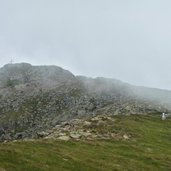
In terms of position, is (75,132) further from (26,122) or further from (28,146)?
(26,122)

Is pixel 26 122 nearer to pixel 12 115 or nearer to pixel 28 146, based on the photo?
pixel 12 115

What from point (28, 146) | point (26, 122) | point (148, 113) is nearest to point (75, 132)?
point (28, 146)

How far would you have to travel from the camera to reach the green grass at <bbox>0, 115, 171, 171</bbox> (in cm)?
4112

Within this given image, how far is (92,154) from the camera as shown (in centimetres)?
5084

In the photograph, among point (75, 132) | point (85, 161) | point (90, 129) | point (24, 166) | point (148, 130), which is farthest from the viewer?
point (148, 130)

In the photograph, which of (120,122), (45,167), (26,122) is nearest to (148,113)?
(120,122)

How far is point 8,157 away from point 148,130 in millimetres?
42723

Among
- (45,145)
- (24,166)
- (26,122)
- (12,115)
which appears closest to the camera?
(24,166)

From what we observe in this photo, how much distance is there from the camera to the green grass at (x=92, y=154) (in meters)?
41.1

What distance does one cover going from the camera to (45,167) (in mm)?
40375

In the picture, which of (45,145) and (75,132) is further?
(75,132)

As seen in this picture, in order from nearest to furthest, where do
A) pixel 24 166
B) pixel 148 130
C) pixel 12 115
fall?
1. pixel 24 166
2. pixel 148 130
3. pixel 12 115

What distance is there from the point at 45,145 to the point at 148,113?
2337 inches

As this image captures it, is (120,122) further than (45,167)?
Yes
